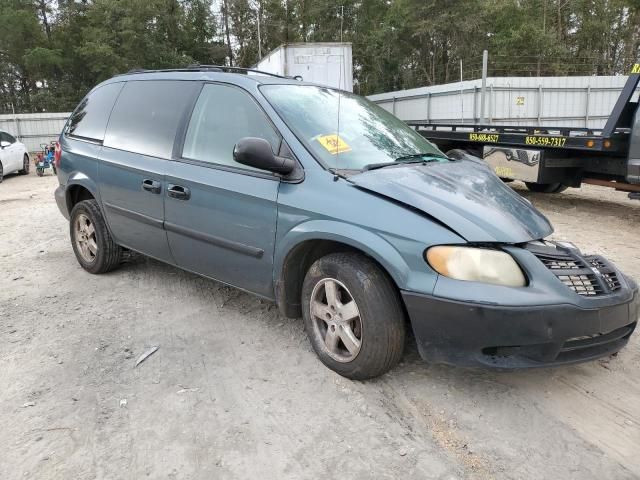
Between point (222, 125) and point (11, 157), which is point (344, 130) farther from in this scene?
point (11, 157)

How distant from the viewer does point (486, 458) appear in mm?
2326

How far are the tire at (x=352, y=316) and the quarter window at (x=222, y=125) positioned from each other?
93cm

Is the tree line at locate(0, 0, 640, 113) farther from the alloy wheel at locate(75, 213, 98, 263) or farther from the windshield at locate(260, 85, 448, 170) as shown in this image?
the alloy wheel at locate(75, 213, 98, 263)

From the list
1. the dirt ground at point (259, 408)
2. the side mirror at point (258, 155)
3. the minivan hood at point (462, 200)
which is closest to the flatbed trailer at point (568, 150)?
the dirt ground at point (259, 408)

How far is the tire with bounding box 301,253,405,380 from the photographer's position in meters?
2.69

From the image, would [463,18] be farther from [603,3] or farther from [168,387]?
[168,387]

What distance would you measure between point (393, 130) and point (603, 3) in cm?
3490

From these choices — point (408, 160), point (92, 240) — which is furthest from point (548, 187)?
point (92, 240)

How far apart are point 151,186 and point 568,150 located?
6606 millimetres

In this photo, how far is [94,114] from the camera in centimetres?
479

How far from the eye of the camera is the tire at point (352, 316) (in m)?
2.69

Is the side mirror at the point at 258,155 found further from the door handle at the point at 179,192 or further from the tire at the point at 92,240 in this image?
the tire at the point at 92,240

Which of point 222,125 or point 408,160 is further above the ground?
point 222,125

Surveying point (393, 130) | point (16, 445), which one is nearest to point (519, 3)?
point (393, 130)
